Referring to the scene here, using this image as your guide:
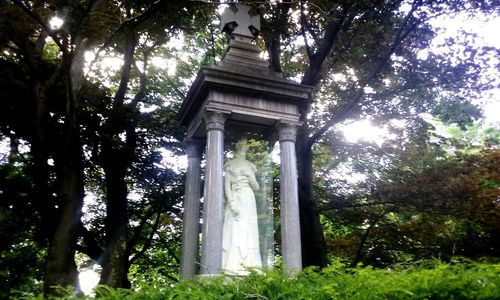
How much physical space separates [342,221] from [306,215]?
2361mm

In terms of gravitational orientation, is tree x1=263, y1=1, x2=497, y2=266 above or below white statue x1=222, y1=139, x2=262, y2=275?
above

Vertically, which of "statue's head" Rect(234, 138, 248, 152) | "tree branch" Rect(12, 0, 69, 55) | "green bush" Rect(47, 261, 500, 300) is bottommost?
"green bush" Rect(47, 261, 500, 300)

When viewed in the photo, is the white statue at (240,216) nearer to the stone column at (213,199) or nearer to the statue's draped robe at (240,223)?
the statue's draped robe at (240,223)

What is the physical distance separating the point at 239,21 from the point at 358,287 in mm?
5805

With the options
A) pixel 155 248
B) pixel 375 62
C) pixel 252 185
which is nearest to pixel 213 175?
pixel 252 185

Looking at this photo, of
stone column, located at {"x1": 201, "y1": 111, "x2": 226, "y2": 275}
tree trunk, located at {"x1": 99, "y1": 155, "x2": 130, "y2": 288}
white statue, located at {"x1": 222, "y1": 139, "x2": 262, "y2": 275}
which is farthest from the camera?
tree trunk, located at {"x1": 99, "y1": 155, "x2": 130, "y2": 288}

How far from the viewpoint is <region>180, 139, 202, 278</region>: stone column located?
22.2 feet

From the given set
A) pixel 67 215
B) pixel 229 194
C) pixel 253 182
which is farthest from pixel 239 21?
pixel 67 215

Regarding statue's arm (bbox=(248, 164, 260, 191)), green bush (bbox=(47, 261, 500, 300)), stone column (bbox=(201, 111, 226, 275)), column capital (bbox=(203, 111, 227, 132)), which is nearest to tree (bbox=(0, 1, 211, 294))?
column capital (bbox=(203, 111, 227, 132))

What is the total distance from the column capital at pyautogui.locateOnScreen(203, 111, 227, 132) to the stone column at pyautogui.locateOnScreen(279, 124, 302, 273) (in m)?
0.97

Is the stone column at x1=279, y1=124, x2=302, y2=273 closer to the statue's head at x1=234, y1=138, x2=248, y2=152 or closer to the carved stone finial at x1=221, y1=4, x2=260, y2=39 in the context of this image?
the statue's head at x1=234, y1=138, x2=248, y2=152

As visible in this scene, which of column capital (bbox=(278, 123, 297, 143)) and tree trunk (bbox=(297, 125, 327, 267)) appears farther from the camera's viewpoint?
tree trunk (bbox=(297, 125, 327, 267))

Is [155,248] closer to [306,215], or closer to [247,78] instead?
[306,215]

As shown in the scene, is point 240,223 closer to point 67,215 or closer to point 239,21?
point 239,21
